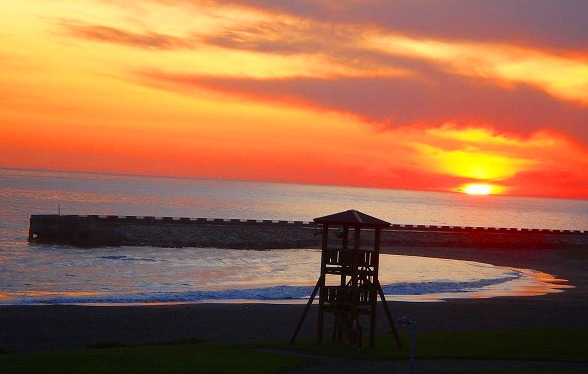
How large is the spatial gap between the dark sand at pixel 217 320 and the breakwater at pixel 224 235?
3700 cm

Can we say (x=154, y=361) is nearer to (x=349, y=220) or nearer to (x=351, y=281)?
(x=351, y=281)

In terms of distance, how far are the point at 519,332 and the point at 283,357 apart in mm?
9193

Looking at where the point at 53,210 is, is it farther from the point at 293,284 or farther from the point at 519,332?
the point at 519,332

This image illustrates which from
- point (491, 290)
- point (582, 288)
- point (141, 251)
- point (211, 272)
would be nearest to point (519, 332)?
point (491, 290)

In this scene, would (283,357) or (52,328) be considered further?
(52,328)

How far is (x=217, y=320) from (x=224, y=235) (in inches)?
2074

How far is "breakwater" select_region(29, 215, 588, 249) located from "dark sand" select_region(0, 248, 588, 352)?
37.0m

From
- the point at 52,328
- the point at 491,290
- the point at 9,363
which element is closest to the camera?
the point at 9,363

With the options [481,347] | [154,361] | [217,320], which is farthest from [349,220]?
[217,320]

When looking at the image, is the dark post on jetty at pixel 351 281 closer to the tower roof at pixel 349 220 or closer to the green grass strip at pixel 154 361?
the tower roof at pixel 349 220

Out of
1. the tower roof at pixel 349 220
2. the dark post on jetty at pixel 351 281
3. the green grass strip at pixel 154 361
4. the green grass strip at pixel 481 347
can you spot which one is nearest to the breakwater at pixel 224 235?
the green grass strip at pixel 481 347

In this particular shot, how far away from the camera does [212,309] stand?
34438mm

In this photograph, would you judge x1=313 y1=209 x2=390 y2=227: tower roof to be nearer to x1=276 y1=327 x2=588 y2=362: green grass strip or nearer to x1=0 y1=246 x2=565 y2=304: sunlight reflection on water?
x1=276 y1=327 x2=588 y2=362: green grass strip

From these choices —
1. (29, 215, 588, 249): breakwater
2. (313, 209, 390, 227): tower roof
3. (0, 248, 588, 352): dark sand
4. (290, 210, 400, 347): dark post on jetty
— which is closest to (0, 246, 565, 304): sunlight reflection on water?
(0, 248, 588, 352): dark sand
